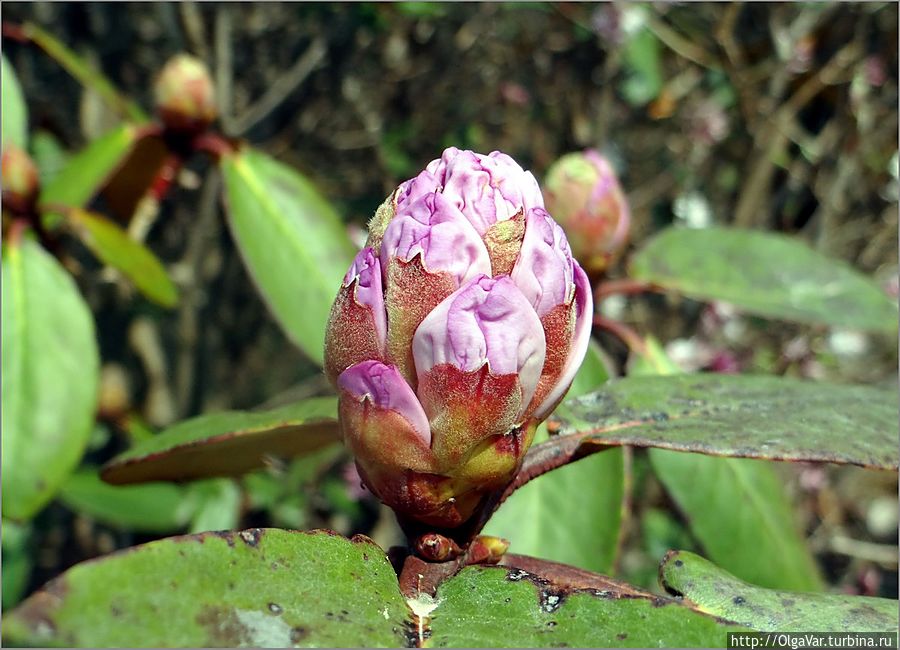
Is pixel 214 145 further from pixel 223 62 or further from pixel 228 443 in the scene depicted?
pixel 228 443

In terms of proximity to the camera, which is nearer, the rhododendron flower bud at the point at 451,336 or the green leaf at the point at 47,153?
the rhododendron flower bud at the point at 451,336

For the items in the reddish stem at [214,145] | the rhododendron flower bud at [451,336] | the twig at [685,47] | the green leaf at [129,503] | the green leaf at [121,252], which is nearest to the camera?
the rhododendron flower bud at [451,336]

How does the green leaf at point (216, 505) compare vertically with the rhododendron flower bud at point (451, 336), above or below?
below

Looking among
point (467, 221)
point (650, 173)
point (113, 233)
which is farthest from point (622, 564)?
point (467, 221)

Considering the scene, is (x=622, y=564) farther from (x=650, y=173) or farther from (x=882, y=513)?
(x=650, y=173)

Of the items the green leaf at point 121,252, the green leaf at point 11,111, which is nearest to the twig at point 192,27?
the green leaf at point 11,111

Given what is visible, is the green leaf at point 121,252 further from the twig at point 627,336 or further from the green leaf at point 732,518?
the green leaf at point 732,518

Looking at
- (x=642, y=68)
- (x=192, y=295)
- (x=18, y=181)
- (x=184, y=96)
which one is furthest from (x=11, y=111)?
(x=642, y=68)
